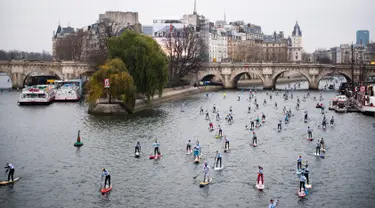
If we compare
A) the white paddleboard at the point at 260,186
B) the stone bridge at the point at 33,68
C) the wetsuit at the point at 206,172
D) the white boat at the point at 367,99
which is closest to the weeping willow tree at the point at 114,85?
the wetsuit at the point at 206,172

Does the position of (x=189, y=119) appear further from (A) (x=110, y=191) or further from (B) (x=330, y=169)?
Answer: (A) (x=110, y=191)

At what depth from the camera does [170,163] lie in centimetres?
4312

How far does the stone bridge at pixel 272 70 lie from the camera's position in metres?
126

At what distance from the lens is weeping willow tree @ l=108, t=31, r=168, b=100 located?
7831 centimetres

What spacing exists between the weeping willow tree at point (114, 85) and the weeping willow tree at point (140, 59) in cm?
551

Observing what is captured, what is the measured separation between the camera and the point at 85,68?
13062 centimetres

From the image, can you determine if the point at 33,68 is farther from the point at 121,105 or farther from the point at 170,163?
the point at 170,163

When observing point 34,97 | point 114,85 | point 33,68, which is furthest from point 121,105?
point 33,68

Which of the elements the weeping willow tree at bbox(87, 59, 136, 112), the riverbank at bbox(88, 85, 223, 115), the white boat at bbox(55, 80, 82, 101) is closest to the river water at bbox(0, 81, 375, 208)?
the riverbank at bbox(88, 85, 223, 115)

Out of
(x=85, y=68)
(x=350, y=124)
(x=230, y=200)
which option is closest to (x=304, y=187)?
(x=230, y=200)

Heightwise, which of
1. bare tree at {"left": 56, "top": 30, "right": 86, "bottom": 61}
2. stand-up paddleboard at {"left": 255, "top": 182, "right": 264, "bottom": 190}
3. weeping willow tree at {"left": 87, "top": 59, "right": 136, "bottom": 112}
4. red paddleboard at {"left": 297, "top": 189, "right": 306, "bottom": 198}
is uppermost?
bare tree at {"left": 56, "top": 30, "right": 86, "bottom": 61}

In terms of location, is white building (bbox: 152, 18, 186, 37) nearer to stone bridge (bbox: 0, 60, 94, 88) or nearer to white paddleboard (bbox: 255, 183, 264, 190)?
stone bridge (bbox: 0, 60, 94, 88)

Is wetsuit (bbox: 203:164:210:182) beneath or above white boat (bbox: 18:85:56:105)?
beneath

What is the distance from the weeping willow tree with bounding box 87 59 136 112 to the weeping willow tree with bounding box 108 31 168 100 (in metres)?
5.51
